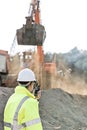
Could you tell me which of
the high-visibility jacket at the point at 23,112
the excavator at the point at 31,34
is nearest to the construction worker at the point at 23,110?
the high-visibility jacket at the point at 23,112

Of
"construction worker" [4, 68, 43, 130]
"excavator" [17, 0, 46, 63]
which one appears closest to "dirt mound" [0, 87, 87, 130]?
"excavator" [17, 0, 46, 63]

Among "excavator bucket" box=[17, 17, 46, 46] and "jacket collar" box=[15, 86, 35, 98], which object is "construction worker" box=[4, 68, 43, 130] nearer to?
"jacket collar" box=[15, 86, 35, 98]

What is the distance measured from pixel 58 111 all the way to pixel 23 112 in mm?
11688

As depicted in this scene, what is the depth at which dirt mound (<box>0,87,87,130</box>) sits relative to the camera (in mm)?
13148

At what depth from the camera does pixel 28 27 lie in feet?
59.9

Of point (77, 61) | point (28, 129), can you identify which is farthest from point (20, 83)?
point (77, 61)

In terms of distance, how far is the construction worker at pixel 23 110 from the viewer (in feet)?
12.4

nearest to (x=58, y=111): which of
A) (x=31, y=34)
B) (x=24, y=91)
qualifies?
(x=31, y=34)

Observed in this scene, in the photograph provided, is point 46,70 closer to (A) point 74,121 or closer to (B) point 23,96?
(A) point 74,121

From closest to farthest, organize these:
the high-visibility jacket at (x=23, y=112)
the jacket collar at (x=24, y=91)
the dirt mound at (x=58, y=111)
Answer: the high-visibility jacket at (x=23, y=112), the jacket collar at (x=24, y=91), the dirt mound at (x=58, y=111)

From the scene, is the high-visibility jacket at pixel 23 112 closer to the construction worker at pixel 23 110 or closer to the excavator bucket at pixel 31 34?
the construction worker at pixel 23 110

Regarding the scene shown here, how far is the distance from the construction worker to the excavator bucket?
14.0 metres

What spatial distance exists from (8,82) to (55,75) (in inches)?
128

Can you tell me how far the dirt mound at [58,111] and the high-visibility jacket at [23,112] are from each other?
6383 mm
